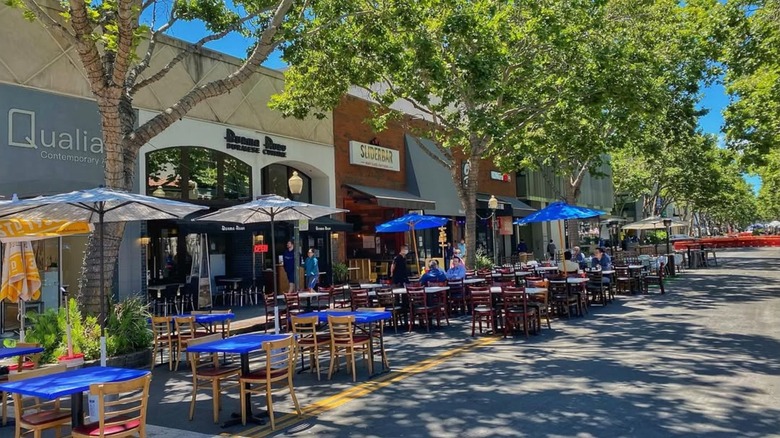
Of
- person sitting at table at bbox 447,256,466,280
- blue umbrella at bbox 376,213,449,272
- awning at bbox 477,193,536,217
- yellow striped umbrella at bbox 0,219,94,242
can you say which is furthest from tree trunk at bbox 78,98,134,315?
awning at bbox 477,193,536,217

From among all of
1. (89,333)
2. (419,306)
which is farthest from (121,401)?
(419,306)

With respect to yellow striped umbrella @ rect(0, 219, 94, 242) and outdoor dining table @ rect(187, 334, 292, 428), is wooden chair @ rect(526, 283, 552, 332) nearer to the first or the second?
outdoor dining table @ rect(187, 334, 292, 428)

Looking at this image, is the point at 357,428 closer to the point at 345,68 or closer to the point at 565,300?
the point at 565,300

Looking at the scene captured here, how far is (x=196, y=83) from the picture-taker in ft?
57.0

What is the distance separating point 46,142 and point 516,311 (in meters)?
11.3

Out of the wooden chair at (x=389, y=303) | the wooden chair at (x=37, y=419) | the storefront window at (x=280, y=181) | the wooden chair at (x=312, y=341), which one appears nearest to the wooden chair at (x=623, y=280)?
the wooden chair at (x=389, y=303)

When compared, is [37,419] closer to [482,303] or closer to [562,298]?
[482,303]

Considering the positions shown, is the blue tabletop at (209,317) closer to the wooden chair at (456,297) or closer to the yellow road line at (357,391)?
the yellow road line at (357,391)

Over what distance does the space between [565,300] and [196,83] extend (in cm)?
1230

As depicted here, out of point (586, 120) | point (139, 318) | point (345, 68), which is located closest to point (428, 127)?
point (586, 120)

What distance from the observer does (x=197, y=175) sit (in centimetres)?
1748

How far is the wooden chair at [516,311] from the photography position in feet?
36.2

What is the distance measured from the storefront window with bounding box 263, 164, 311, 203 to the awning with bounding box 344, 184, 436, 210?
163cm

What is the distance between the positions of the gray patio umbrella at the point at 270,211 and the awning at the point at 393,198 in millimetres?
10013
